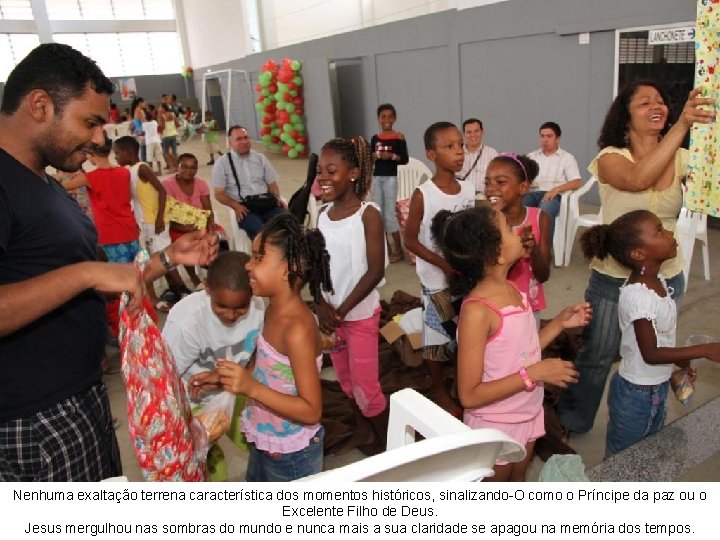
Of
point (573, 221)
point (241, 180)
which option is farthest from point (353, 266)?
point (573, 221)

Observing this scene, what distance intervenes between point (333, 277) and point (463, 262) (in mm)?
969

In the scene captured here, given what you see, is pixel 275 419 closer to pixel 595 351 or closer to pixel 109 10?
pixel 595 351

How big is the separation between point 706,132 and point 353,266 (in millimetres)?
1540

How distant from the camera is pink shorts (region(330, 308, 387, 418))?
2.77 m

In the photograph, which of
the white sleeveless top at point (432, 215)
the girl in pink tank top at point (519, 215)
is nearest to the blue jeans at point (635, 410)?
the girl in pink tank top at point (519, 215)

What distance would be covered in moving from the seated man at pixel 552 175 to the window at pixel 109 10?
2549cm

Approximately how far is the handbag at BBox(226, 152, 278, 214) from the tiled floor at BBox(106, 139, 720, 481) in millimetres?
1317

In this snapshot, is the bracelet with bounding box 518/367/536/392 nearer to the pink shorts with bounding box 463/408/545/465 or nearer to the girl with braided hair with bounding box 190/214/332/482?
the pink shorts with bounding box 463/408/545/465

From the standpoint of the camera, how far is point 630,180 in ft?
7.26

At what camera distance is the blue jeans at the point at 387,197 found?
597 cm

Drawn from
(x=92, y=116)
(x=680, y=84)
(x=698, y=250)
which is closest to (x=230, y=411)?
(x=92, y=116)

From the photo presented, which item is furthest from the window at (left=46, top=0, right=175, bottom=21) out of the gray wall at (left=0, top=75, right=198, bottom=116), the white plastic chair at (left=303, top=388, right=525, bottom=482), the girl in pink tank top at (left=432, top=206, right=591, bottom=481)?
the white plastic chair at (left=303, top=388, right=525, bottom=482)

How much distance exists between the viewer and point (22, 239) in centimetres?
141

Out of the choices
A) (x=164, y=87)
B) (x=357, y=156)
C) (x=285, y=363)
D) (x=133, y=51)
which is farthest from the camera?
(x=164, y=87)
